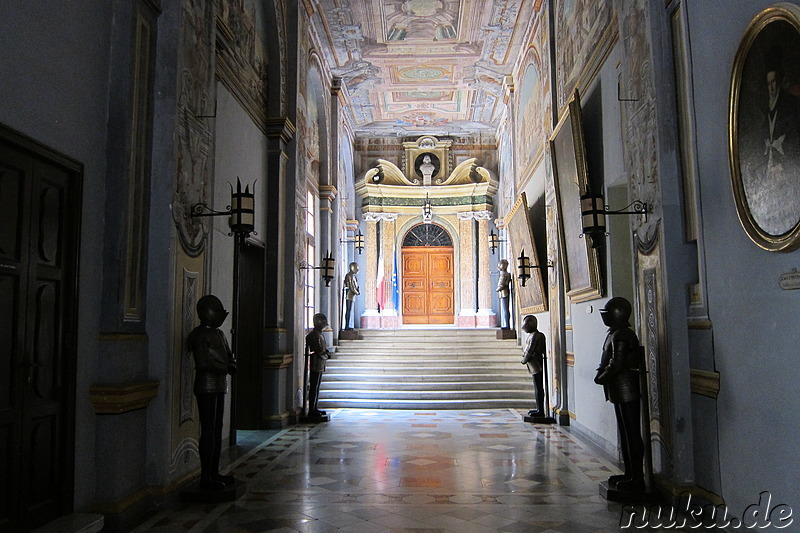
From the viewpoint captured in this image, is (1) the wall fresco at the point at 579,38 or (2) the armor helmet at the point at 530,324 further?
(2) the armor helmet at the point at 530,324

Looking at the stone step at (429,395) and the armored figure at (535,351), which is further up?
the armored figure at (535,351)

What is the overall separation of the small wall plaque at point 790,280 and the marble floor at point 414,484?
1.93m

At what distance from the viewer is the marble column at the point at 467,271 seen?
17.3m

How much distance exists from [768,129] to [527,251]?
7.14 metres

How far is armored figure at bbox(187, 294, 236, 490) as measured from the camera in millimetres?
4852

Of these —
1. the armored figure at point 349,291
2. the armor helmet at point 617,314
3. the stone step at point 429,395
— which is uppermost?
the armored figure at point 349,291

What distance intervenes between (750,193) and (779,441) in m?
1.42

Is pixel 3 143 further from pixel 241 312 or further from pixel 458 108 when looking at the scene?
pixel 458 108

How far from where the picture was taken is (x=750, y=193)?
345cm

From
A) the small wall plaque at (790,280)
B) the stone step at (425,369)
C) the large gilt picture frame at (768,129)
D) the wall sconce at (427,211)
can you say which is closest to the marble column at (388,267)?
the wall sconce at (427,211)

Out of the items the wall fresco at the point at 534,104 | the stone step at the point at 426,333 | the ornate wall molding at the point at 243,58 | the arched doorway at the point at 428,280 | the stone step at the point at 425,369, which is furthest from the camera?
the arched doorway at the point at 428,280

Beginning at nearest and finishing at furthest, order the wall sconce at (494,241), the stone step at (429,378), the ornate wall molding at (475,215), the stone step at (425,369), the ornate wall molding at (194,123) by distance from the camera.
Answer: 1. the ornate wall molding at (194,123)
2. the stone step at (429,378)
3. the stone step at (425,369)
4. the wall sconce at (494,241)
5. the ornate wall molding at (475,215)

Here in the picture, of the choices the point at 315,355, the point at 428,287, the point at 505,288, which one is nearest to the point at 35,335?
the point at 315,355

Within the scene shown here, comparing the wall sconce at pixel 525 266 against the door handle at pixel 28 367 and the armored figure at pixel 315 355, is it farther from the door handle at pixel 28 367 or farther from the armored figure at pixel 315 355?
the door handle at pixel 28 367
